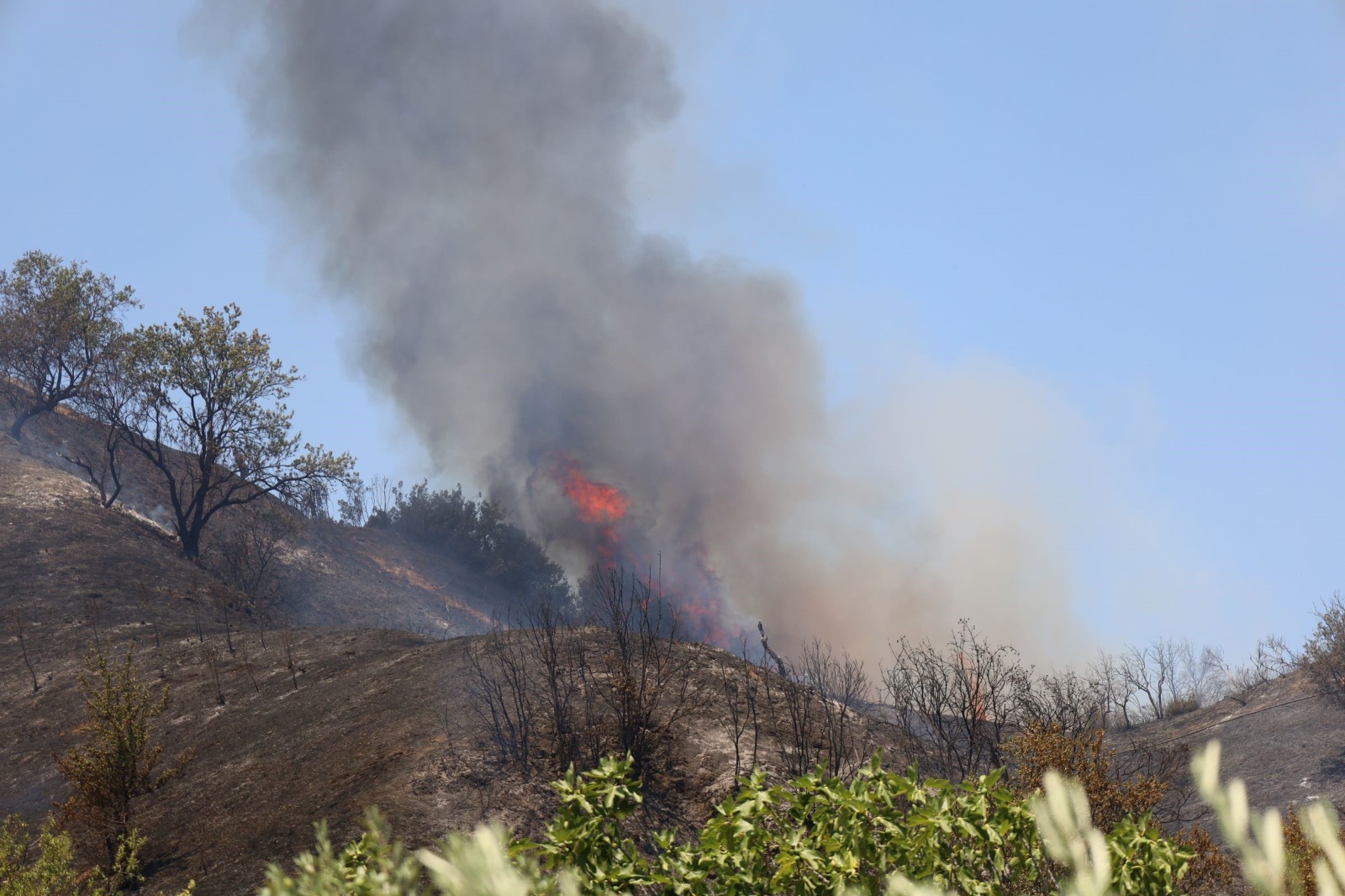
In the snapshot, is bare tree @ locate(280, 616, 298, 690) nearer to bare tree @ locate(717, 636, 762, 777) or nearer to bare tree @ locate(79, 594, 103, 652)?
bare tree @ locate(79, 594, 103, 652)

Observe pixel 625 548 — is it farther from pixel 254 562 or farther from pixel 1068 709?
pixel 1068 709

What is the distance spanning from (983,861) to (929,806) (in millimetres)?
655

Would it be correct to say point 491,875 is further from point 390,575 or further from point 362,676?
point 390,575

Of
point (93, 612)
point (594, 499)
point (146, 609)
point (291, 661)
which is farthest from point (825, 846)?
point (594, 499)

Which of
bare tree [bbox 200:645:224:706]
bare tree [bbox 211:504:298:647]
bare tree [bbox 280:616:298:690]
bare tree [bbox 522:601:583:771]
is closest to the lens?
bare tree [bbox 522:601:583:771]

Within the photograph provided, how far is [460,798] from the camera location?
11.3 meters

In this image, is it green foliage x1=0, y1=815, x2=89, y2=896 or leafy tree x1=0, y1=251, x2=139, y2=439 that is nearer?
green foliage x1=0, y1=815, x2=89, y2=896

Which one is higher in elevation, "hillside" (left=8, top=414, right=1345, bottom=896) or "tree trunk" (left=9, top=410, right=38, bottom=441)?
"tree trunk" (left=9, top=410, right=38, bottom=441)

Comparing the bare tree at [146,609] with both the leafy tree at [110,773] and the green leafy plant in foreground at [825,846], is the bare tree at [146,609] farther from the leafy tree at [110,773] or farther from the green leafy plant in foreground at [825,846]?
the green leafy plant in foreground at [825,846]

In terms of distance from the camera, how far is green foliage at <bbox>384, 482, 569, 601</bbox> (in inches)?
2071

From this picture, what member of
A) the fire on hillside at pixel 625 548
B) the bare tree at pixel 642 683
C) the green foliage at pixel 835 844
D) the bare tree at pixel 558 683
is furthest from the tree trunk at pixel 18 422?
the green foliage at pixel 835 844

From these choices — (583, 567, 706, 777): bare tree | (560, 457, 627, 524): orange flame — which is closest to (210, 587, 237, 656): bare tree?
(583, 567, 706, 777): bare tree

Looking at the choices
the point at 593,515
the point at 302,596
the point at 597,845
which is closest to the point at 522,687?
the point at 597,845

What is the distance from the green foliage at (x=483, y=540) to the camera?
173ft
